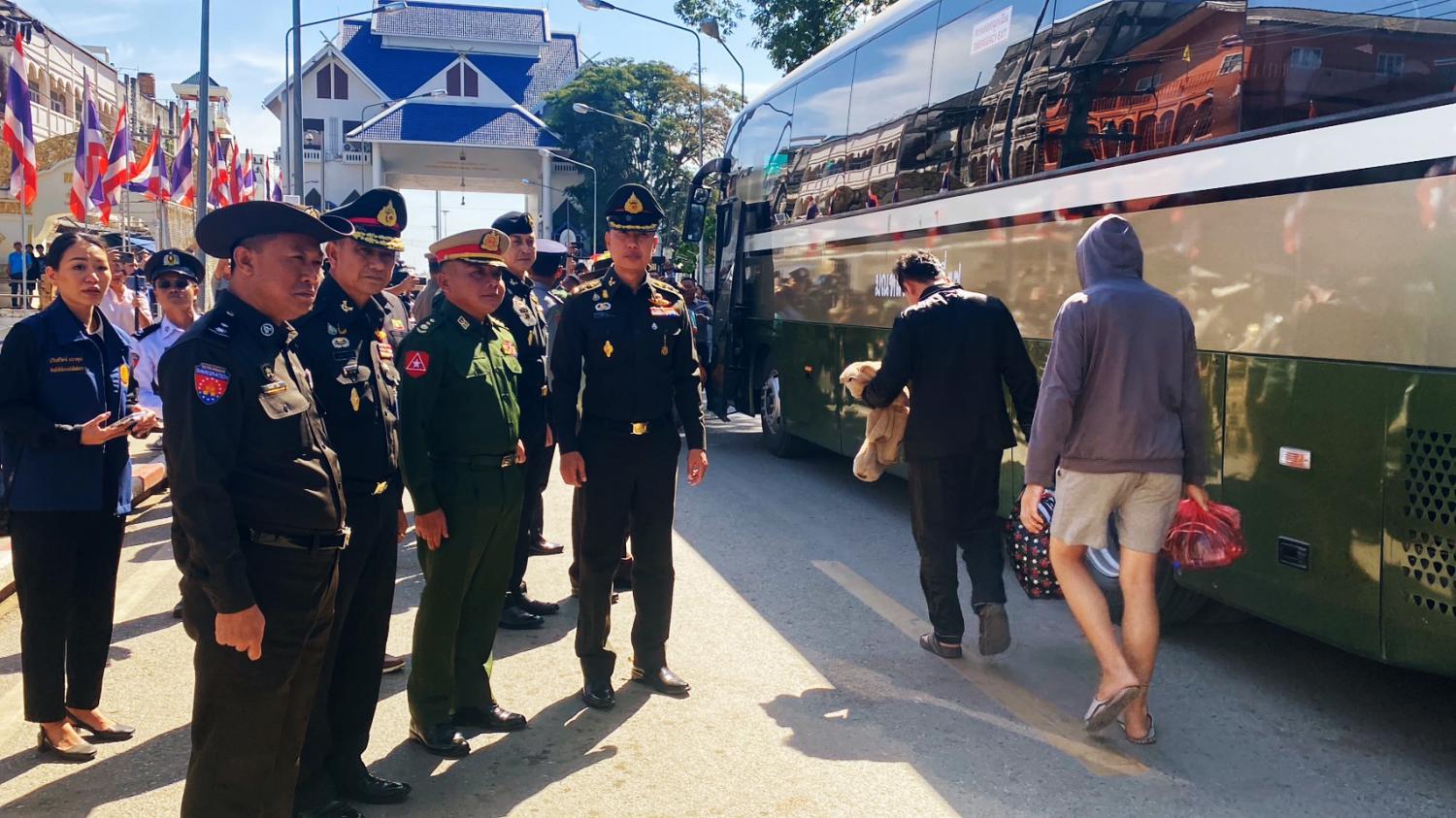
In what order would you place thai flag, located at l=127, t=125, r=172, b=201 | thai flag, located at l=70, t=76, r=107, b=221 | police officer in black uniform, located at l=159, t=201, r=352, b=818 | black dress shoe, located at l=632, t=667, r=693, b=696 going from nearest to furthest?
police officer in black uniform, located at l=159, t=201, r=352, b=818, black dress shoe, located at l=632, t=667, r=693, b=696, thai flag, located at l=70, t=76, r=107, b=221, thai flag, located at l=127, t=125, r=172, b=201

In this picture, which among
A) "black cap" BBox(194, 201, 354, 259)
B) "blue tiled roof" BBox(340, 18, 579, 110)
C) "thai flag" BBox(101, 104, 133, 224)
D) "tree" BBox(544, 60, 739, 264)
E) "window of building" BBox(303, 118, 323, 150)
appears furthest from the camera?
"blue tiled roof" BBox(340, 18, 579, 110)

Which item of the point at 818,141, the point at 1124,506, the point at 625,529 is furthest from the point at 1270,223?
the point at 818,141

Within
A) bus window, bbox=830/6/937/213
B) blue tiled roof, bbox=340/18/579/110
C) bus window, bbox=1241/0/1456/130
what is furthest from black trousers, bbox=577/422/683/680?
blue tiled roof, bbox=340/18/579/110

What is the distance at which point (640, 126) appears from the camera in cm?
5616

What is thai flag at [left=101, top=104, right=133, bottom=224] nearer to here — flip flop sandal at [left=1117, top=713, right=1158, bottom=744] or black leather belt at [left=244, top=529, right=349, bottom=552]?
black leather belt at [left=244, top=529, right=349, bottom=552]

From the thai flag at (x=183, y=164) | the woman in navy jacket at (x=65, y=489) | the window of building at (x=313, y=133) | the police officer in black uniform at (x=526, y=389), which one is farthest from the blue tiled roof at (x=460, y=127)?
the woman in navy jacket at (x=65, y=489)

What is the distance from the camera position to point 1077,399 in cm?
457

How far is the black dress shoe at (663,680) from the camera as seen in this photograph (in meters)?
5.04

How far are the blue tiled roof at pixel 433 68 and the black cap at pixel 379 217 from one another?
67.4m

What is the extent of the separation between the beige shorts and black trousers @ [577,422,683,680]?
5.29 ft

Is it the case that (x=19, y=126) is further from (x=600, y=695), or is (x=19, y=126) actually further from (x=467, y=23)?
(x=467, y=23)

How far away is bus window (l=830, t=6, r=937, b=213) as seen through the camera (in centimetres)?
827

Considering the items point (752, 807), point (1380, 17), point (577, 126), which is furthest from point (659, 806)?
point (577, 126)

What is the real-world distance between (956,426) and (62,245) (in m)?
3.69
